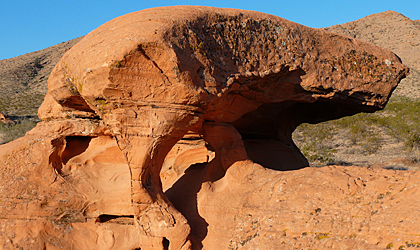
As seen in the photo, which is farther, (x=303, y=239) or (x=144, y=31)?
(x=144, y=31)

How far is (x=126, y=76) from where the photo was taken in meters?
4.56

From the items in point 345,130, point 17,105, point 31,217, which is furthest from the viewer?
point 17,105

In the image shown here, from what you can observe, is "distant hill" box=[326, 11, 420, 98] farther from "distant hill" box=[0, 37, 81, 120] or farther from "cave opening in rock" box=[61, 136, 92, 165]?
"distant hill" box=[0, 37, 81, 120]

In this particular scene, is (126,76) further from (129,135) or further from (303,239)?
(303,239)

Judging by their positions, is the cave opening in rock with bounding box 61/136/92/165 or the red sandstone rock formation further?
the red sandstone rock formation

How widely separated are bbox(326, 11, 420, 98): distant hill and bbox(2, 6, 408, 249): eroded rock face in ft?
71.4

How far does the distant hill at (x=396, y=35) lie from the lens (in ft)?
88.2

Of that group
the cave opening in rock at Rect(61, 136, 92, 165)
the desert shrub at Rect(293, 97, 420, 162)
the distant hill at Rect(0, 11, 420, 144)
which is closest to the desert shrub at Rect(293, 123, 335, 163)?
the desert shrub at Rect(293, 97, 420, 162)

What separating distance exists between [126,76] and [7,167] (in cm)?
315

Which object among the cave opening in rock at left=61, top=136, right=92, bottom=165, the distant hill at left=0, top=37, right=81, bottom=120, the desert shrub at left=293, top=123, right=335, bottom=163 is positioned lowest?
the desert shrub at left=293, top=123, right=335, bottom=163

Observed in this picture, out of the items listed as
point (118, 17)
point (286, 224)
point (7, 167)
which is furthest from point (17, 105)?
point (286, 224)

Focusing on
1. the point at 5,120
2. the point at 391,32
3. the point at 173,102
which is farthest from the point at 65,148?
the point at 391,32

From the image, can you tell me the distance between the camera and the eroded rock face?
465 centimetres

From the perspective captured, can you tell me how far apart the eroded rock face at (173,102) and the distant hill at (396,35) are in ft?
71.4
